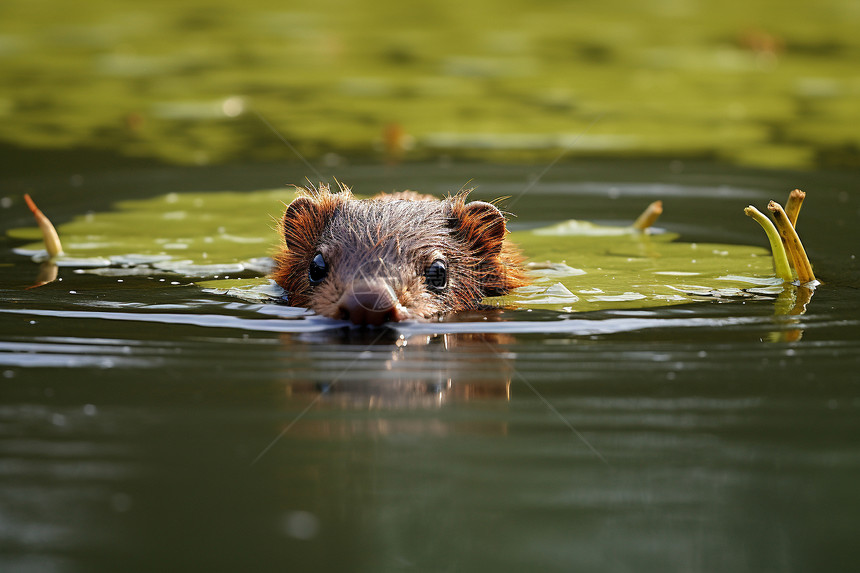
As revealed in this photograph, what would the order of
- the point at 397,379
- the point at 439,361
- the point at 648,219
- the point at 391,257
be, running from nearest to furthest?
the point at 397,379 → the point at 439,361 → the point at 391,257 → the point at 648,219

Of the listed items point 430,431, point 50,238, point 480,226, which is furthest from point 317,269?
point 50,238

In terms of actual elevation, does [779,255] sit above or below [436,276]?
above

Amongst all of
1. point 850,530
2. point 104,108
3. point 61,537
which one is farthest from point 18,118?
point 850,530

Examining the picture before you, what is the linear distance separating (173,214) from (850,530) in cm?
982

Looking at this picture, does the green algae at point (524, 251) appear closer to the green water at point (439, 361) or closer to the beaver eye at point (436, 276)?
the green water at point (439, 361)

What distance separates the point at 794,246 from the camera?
31.2 ft

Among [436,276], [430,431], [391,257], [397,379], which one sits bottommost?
[430,431]

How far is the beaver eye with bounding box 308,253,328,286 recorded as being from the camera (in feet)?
29.3

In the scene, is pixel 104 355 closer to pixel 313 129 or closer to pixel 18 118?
pixel 313 129

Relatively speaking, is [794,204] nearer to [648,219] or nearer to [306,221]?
[648,219]

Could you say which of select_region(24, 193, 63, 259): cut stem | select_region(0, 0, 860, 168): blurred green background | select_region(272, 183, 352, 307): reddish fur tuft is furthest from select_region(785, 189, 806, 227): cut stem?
select_region(0, 0, 860, 168): blurred green background

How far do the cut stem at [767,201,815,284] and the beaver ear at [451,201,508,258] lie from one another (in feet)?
7.06

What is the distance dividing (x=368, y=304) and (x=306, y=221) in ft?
6.69

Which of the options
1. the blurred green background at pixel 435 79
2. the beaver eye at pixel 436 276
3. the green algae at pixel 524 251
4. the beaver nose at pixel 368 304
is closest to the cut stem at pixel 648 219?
the green algae at pixel 524 251
